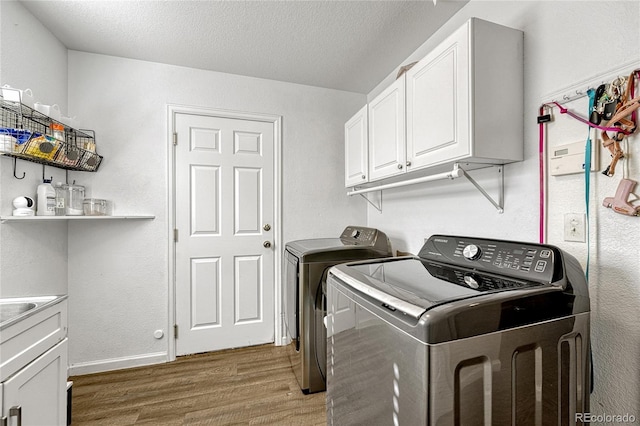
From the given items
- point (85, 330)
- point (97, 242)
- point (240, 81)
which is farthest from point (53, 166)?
A: point (240, 81)

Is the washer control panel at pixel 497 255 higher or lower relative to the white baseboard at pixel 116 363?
higher

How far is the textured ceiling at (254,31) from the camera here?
1.74m

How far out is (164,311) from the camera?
2.42 m

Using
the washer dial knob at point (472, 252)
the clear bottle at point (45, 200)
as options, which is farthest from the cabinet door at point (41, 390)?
the washer dial knob at point (472, 252)

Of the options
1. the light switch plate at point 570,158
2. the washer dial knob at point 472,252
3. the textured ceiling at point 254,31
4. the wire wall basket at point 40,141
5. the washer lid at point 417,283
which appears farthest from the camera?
the textured ceiling at point 254,31

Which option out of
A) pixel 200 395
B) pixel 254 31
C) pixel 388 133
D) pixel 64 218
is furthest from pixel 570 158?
pixel 64 218

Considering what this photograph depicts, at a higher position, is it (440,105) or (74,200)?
(440,105)

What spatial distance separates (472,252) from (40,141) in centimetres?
237

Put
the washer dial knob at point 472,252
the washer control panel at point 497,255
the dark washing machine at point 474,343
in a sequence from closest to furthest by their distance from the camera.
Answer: the dark washing machine at point 474,343, the washer control panel at point 497,255, the washer dial knob at point 472,252

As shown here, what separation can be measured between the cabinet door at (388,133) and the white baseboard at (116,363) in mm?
2318

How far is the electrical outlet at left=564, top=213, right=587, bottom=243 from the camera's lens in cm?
112

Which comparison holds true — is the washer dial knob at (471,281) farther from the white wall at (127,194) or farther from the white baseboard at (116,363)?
the white baseboard at (116,363)

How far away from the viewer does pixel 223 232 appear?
8.48 ft

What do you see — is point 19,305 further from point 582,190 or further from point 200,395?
point 582,190
